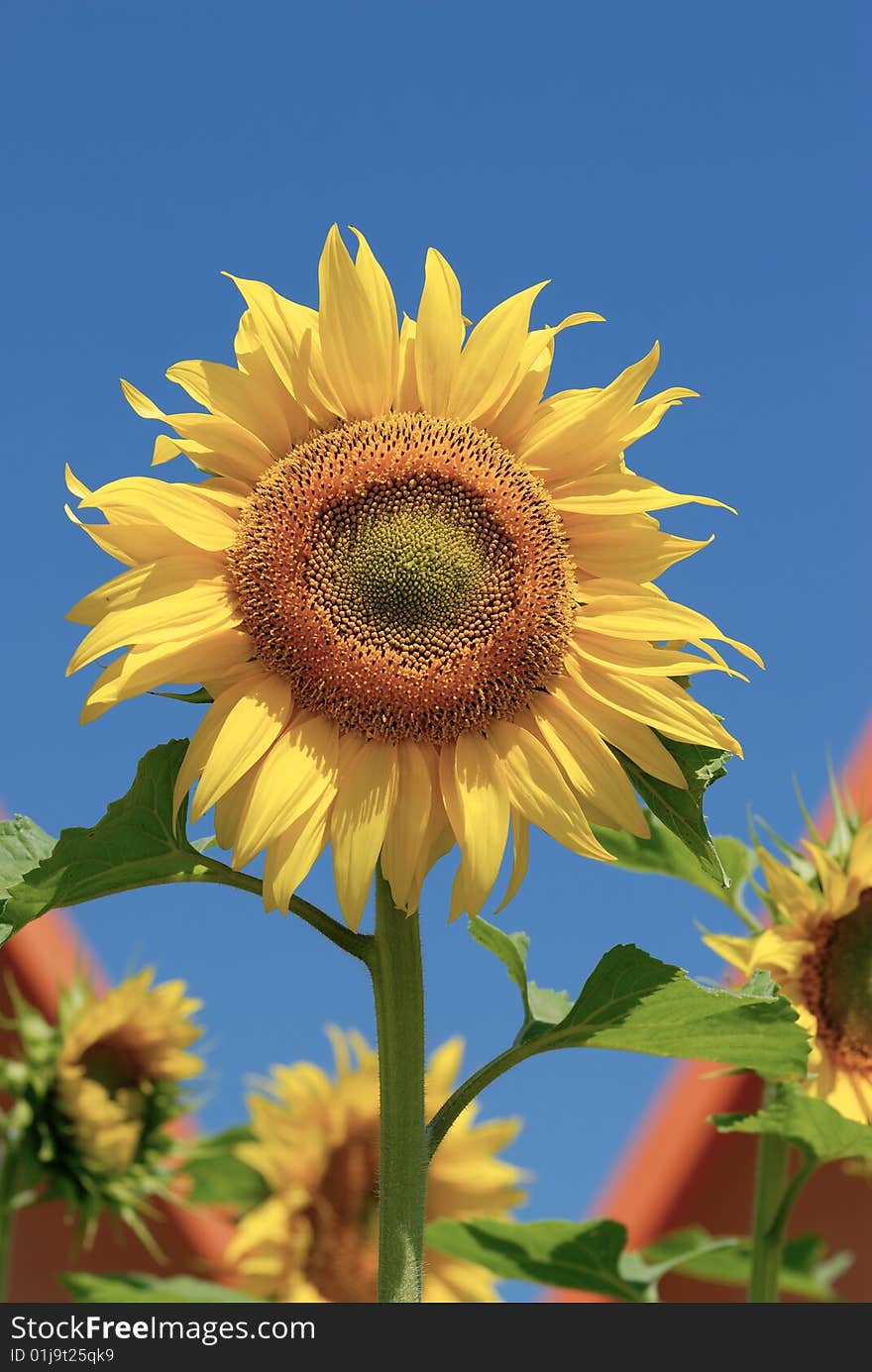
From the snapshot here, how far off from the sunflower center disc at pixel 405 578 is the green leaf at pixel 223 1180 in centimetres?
284

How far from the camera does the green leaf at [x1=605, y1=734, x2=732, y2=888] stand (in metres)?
1.98

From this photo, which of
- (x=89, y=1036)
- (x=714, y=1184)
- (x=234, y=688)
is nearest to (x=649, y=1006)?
(x=234, y=688)

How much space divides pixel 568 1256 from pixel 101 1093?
1679 millimetres

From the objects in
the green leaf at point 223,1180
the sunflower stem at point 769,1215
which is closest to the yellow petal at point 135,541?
the sunflower stem at point 769,1215

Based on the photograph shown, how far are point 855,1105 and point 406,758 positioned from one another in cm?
133

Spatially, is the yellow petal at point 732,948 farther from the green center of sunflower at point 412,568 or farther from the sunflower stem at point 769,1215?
the green center of sunflower at point 412,568

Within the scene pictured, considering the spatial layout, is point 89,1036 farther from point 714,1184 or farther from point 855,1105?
point 714,1184

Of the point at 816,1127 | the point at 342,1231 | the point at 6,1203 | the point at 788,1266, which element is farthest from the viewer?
the point at 788,1266

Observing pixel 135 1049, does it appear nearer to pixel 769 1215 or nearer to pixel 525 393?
pixel 769 1215

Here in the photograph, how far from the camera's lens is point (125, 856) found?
2.01 metres

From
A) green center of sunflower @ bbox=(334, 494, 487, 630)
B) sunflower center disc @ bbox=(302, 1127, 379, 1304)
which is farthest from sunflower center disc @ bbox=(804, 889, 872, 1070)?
sunflower center disc @ bbox=(302, 1127, 379, 1304)

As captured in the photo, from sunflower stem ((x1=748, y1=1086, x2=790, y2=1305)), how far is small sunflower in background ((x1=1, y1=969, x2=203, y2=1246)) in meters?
1.84

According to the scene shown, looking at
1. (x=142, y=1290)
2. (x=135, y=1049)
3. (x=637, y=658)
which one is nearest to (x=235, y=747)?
(x=637, y=658)

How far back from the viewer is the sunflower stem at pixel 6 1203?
12.6 feet
